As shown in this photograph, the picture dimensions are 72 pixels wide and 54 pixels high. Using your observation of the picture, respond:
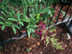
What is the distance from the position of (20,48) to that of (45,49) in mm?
541

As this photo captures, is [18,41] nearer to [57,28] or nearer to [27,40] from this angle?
[27,40]

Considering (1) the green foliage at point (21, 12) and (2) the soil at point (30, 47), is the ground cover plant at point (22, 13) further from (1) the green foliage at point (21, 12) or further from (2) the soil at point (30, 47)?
(2) the soil at point (30, 47)

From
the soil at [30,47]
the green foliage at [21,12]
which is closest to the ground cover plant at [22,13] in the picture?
the green foliage at [21,12]

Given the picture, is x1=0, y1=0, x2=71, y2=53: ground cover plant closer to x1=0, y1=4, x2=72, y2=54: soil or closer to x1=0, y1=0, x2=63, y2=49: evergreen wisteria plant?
x1=0, y1=0, x2=63, y2=49: evergreen wisteria plant

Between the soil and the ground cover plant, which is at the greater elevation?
the ground cover plant

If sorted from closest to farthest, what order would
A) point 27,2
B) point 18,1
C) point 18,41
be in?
point 27,2, point 18,1, point 18,41

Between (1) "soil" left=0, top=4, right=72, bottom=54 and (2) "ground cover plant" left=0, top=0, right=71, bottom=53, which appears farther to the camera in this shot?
(1) "soil" left=0, top=4, right=72, bottom=54

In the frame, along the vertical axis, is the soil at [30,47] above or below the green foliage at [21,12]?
below

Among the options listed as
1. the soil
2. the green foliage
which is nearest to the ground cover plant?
the green foliage

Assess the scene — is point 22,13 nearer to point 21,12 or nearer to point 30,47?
point 21,12

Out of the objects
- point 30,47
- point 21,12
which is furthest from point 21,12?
point 30,47

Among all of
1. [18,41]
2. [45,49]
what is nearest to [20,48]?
[18,41]

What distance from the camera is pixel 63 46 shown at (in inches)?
94.3

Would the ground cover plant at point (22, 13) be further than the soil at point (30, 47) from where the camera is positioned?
No
